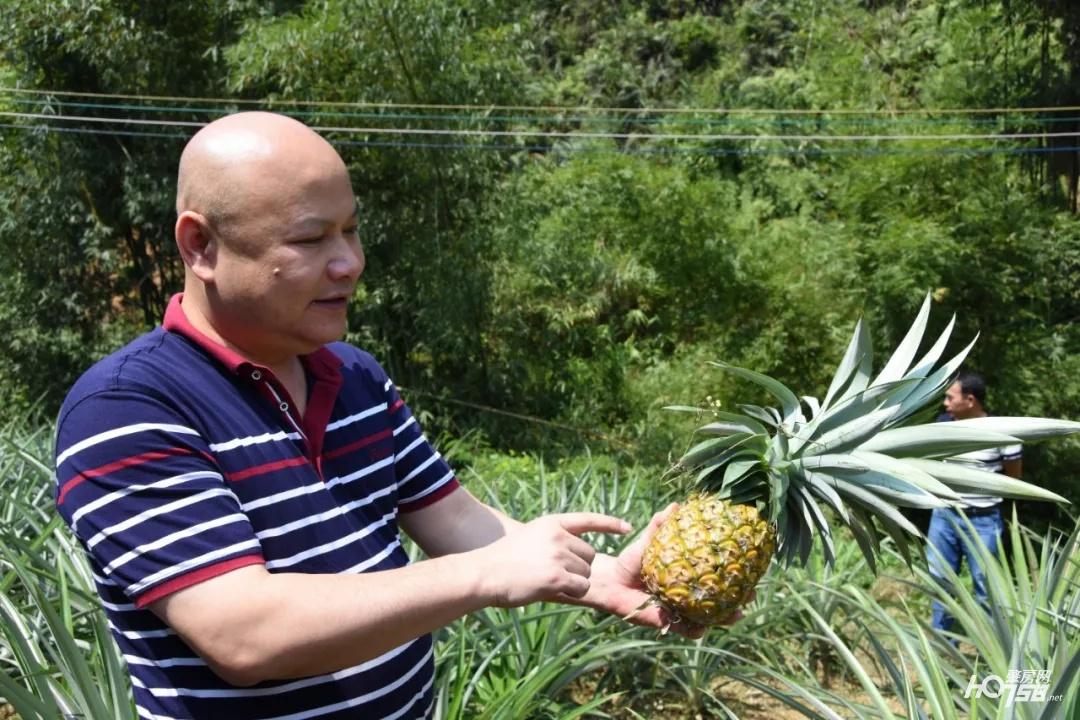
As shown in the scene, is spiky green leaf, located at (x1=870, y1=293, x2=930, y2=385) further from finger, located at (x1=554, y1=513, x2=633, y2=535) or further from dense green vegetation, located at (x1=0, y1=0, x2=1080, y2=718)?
dense green vegetation, located at (x1=0, y1=0, x2=1080, y2=718)

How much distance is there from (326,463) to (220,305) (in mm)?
300

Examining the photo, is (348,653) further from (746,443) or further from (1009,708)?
(1009,708)

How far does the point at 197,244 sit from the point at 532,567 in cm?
68

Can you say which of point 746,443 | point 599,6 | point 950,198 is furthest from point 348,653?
point 599,6

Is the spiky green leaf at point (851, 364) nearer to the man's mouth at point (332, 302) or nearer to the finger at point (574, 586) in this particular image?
the finger at point (574, 586)

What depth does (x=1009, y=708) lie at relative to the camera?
2033 millimetres

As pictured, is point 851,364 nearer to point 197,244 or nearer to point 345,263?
point 345,263

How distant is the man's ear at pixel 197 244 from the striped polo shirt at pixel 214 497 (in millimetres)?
91

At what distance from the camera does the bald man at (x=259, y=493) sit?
51.1 inches

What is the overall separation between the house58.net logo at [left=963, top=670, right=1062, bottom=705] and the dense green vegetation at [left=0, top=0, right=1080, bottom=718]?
3.85 metres

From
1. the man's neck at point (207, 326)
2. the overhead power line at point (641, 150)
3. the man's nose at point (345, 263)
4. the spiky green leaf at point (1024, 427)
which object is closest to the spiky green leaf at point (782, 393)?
the spiky green leaf at point (1024, 427)

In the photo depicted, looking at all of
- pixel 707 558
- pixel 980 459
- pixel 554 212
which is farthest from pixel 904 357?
pixel 554 212

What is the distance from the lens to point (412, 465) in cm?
183

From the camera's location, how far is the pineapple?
188 cm
